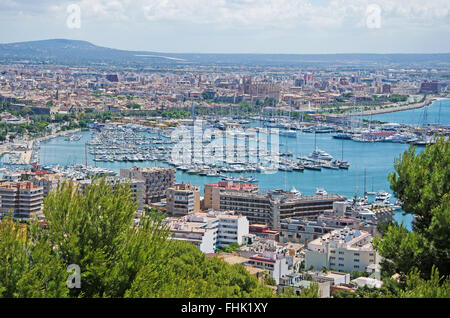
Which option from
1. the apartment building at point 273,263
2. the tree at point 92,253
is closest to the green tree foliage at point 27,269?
the tree at point 92,253

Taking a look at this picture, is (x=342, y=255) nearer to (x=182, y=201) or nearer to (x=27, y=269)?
(x=182, y=201)

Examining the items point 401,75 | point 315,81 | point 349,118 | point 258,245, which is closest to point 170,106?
point 349,118

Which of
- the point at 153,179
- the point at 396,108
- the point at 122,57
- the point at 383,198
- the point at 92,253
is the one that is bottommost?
the point at 396,108

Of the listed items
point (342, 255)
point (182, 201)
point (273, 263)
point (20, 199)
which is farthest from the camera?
point (182, 201)

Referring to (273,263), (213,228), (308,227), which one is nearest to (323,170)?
(308,227)

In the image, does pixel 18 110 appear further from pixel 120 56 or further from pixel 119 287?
pixel 119 287

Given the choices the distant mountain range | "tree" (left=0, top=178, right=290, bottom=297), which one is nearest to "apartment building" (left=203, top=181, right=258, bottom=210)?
"tree" (left=0, top=178, right=290, bottom=297)
